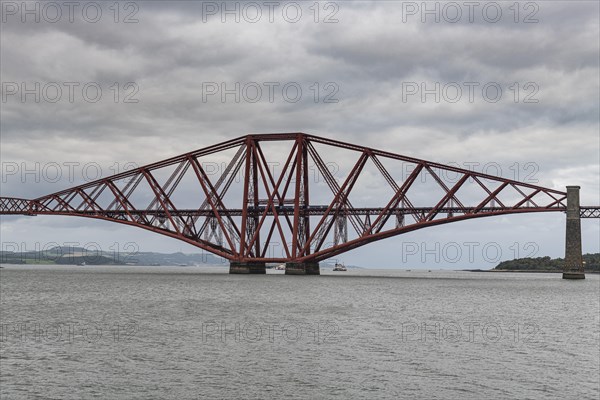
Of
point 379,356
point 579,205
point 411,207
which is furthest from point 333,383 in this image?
point 579,205

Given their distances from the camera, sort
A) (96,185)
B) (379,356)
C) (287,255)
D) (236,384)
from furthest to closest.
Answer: (96,185) → (287,255) → (379,356) → (236,384)

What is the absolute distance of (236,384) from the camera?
27641mm

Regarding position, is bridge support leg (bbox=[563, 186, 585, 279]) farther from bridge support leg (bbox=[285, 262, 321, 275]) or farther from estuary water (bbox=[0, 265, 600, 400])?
estuary water (bbox=[0, 265, 600, 400])

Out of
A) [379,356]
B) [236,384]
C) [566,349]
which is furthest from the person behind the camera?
[566,349]

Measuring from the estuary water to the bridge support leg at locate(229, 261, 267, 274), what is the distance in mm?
70574

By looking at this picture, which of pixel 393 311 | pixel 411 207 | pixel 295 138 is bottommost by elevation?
pixel 393 311

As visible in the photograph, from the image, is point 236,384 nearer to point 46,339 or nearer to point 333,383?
point 333,383

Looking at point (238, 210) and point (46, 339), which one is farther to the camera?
point (238, 210)

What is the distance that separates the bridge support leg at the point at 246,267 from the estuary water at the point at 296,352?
232 ft

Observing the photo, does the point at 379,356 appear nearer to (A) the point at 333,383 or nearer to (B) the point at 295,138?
(A) the point at 333,383

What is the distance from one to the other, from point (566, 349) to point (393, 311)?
71.5 feet

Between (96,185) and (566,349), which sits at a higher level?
(96,185)

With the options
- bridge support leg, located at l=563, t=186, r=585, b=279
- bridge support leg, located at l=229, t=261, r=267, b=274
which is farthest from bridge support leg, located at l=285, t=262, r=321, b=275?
bridge support leg, located at l=563, t=186, r=585, b=279

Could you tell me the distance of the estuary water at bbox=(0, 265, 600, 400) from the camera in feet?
88.6
